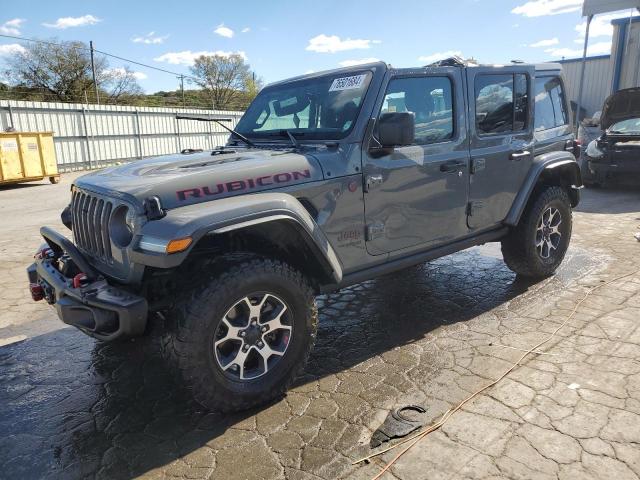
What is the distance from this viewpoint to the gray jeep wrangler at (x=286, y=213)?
263 centimetres

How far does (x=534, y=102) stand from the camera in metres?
4.58

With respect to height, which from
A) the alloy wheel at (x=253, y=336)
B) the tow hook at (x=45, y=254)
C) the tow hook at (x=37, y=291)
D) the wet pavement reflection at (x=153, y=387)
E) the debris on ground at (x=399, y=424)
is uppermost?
the tow hook at (x=45, y=254)

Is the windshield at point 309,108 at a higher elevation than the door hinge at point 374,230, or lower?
higher

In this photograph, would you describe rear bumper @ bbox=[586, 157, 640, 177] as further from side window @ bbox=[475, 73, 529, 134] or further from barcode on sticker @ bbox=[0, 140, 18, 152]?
barcode on sticker @ bbox=[0, 140, 18, 152]

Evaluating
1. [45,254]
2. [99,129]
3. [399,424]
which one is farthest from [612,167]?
[99,129]

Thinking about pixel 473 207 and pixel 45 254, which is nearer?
pixel 45 254

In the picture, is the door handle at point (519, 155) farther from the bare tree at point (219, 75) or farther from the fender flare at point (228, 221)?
the bare tree at point (219, 75)

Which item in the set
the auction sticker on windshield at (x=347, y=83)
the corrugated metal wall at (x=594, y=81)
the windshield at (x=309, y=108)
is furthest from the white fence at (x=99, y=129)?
the corrugated metal wall at (x=594, y=81)

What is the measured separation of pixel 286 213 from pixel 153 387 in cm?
150

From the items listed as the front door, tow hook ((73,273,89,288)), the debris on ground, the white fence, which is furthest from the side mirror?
the white fence

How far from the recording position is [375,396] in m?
3.00

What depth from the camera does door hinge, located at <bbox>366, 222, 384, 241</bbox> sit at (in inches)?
133

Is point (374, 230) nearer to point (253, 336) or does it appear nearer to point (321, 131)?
point (321, 131)

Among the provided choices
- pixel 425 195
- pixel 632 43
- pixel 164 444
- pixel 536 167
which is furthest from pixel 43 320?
pixel 632 43
